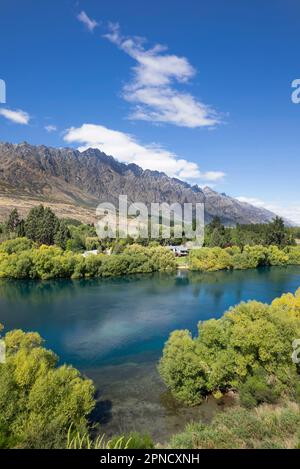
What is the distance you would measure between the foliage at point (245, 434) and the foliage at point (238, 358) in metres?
5.09

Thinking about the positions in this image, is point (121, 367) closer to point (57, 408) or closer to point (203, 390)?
point (203, 390)

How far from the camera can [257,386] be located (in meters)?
19.3

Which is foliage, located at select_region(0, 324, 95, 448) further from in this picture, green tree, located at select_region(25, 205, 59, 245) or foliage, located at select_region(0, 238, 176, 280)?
green tree, located at select_region(25, 205, 59, 245)

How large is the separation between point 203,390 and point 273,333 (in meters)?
5.42

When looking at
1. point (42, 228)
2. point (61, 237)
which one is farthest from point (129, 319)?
point (42, 228)

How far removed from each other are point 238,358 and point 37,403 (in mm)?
11332

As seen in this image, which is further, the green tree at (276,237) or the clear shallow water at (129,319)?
the green tree at (276,237)

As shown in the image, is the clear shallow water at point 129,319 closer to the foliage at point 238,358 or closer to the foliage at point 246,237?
the foliage at point 238,358

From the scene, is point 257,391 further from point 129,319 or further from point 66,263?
point 66,263

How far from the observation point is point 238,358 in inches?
811

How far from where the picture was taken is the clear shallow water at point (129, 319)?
67.6 feet

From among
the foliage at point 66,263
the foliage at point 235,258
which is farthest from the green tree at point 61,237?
the foliage at point 235,258

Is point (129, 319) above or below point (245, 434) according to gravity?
below
